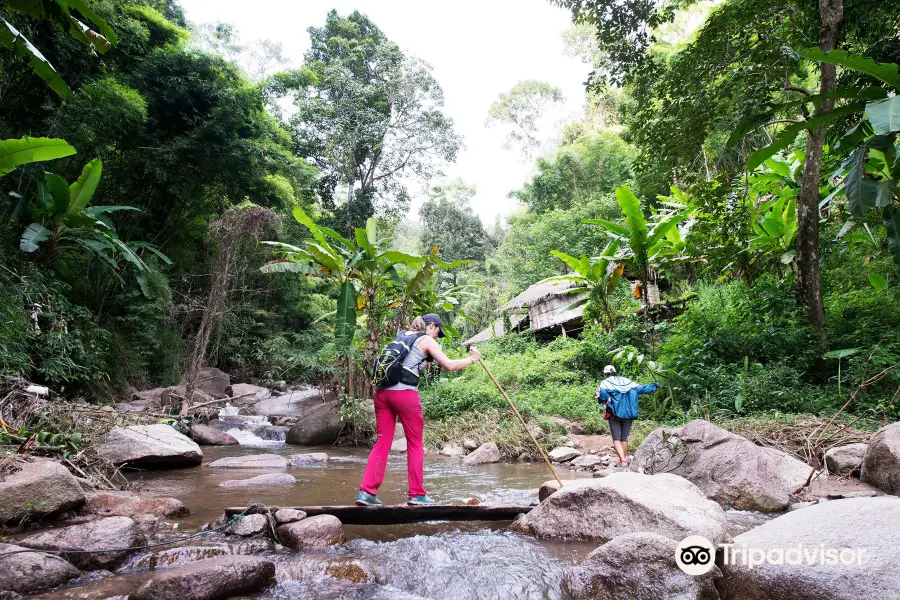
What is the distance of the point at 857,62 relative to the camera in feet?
17.1

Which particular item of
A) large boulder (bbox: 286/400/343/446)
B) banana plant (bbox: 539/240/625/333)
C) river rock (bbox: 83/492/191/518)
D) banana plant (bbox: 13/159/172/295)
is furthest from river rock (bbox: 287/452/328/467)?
banana plant (bbox: 539/240/625/333)

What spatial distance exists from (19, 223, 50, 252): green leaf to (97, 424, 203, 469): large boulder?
3638 mm

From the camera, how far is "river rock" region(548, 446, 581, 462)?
812 cm

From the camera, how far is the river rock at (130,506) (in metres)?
4.24

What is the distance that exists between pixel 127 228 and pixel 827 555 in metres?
15.2

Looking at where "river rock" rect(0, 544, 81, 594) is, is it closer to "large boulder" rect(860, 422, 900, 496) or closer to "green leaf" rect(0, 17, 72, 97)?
"green leaf" rect(0, 17, 72, 97)

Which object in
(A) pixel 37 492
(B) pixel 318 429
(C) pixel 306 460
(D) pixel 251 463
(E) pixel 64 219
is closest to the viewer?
(A) pixel 37 492

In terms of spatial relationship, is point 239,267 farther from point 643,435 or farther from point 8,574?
point 8,574

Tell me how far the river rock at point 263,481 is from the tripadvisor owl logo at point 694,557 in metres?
4.64

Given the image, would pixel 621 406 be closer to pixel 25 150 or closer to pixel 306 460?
pixel 306 460

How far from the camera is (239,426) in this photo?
1132cm

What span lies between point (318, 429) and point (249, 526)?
636 cm

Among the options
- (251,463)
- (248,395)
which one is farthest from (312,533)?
(248,395)

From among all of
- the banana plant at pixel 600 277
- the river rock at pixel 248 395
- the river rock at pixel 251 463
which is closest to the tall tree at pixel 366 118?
the river rock at pixel 248 395
